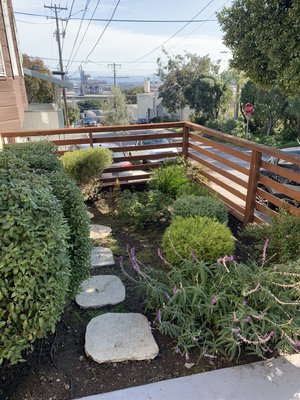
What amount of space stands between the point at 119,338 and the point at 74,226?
0.75 meters

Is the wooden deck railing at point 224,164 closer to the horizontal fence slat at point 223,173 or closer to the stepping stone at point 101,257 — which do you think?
the horizontal fence slat at point 223,173

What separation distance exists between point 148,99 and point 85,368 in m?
36.0

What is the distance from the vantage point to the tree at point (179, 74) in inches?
894

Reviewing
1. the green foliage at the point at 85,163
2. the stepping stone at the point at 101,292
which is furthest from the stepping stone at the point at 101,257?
the green foliage at the point at 85,163

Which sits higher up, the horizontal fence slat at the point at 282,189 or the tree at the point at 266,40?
the tree at the point at 266,40

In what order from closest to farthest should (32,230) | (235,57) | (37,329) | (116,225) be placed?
(32,230)
(37,329)
(235,57)
(116,225)

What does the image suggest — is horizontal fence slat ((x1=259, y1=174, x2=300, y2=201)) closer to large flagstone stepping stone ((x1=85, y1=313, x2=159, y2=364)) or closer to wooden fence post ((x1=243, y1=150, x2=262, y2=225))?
wooden fence post ((x1=243, y1=150, x2=262, y2=225))

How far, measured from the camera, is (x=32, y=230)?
4.30ft

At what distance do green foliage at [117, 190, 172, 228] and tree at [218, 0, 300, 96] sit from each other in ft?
5.76

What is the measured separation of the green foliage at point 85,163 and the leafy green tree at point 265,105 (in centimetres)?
1259

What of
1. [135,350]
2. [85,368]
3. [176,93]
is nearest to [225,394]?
[135,350]

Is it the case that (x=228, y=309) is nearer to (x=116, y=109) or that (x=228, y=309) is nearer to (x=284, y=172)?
(x=284, y=172)

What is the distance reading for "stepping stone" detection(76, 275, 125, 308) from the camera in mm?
2250

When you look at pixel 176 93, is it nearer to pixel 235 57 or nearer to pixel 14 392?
pixel 235 57
